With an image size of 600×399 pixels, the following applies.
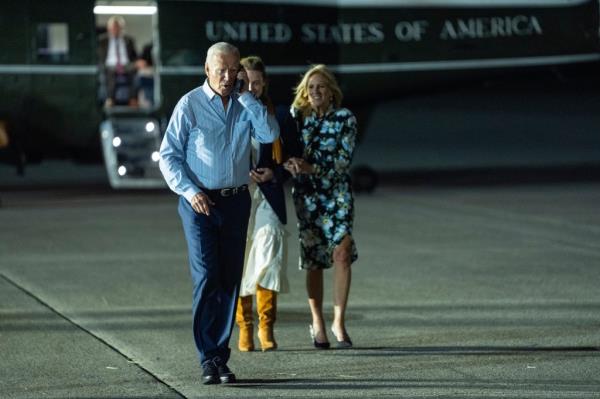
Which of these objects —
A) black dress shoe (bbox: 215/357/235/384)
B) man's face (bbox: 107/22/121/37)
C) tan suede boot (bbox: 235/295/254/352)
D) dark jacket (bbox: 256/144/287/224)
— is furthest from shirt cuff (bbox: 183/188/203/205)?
man's face (bbox: 107/22/121/37)

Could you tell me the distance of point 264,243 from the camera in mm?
8156

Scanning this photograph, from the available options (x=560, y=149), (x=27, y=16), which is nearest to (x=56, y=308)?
(x=27, y=16)

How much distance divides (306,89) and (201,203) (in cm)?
156

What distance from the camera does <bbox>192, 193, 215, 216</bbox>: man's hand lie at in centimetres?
700

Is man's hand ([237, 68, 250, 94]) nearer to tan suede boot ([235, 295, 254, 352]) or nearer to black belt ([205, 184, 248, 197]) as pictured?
black belt ([205, 184, 248, 197])

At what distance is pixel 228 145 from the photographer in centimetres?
720

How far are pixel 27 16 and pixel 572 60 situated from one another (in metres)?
6.95

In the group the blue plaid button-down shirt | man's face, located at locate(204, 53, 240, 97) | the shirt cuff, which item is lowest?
the shirt cuff

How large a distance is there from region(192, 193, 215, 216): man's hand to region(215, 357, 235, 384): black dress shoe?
76 cm

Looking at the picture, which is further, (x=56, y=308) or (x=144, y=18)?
(x=144, y=18)

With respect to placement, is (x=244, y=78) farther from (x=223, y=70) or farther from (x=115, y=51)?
(x=115, y=51)

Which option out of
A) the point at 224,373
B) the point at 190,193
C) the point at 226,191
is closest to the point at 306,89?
the point at 226,191

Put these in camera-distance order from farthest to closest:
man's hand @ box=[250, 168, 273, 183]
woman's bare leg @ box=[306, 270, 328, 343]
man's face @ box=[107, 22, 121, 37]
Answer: man's face @ box=[107, 22, 121, 37], woman's bare leg @ box=[306, 270, 328, 343], man's hand @ box=[250, 168, 273, 183]

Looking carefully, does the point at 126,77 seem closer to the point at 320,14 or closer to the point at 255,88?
the point at 320,14
